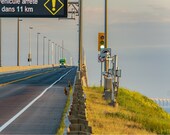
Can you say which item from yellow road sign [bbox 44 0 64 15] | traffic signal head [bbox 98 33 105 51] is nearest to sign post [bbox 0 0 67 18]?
yellow road sign [bbox 44 0 64 15]

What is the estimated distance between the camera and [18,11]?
40.1m

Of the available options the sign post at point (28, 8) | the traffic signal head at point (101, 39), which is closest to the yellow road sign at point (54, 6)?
the sign post at point (28, 8)

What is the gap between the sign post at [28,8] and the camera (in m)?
39.9

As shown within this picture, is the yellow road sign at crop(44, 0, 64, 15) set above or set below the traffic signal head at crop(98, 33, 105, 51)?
above

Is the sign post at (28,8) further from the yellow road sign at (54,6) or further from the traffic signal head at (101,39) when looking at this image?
the traffic signal head at (101,39)

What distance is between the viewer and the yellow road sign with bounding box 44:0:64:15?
40.2 meters

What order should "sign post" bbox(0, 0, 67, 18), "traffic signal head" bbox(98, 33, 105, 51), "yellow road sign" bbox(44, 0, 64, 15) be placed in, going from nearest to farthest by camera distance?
1. "traffic signal head" bbox(98, 33, 105, 51)
2. "sign post" bbox(0, 0, 67, 18)
3. "yellow road sign" bbox(44, 0, 64, 15)

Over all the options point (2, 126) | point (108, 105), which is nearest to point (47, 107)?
point (108, 105)

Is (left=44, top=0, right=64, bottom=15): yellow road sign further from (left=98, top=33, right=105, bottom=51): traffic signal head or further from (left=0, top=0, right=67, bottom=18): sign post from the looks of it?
(left=98, top=33, right=105, bottom=51): traffic signal head

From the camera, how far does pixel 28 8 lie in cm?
3994

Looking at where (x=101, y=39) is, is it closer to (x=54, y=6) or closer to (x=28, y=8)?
(x=54, y=6)

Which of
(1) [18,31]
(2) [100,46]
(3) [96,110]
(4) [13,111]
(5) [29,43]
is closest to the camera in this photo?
(4) [13,111]

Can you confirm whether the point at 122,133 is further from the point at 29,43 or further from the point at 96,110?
the point at 29,43

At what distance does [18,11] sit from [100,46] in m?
6.31
